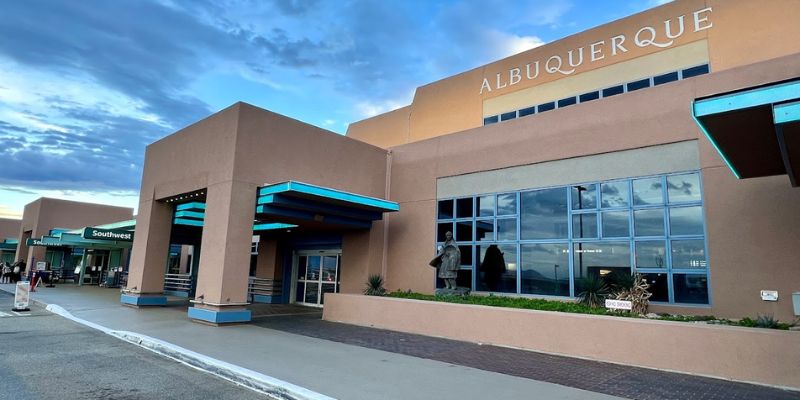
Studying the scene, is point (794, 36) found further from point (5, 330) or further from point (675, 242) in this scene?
point (5, 330)

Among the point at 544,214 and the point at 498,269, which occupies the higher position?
the point at 544,214

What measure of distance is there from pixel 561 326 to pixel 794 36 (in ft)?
38.8

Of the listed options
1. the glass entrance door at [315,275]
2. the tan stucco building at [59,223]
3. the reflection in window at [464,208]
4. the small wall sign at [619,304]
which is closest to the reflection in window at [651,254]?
the small wall sign at [619,304]

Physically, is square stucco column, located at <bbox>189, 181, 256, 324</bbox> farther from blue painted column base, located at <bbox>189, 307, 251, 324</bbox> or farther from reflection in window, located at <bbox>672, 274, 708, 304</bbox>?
reflection in window, located at <bbox>672, 274, 708, 304</bbox>

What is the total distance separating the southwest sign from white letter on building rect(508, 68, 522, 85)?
19.7 m

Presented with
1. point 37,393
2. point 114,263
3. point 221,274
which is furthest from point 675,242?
point 114,263

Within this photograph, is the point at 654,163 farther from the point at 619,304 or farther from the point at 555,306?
the point at 555,306

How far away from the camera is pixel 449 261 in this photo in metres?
13.8

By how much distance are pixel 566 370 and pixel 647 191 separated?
5.87m

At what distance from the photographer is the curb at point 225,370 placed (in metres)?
6.19

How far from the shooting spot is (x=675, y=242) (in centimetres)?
1091

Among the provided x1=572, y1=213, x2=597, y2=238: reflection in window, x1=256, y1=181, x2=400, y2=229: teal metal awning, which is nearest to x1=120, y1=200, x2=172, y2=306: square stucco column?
x1=256, y1=181, x2=400, y2=229: teal metal awning

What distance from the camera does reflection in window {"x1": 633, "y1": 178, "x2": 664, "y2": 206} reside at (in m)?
11.3

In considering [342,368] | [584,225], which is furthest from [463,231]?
[342,368]
